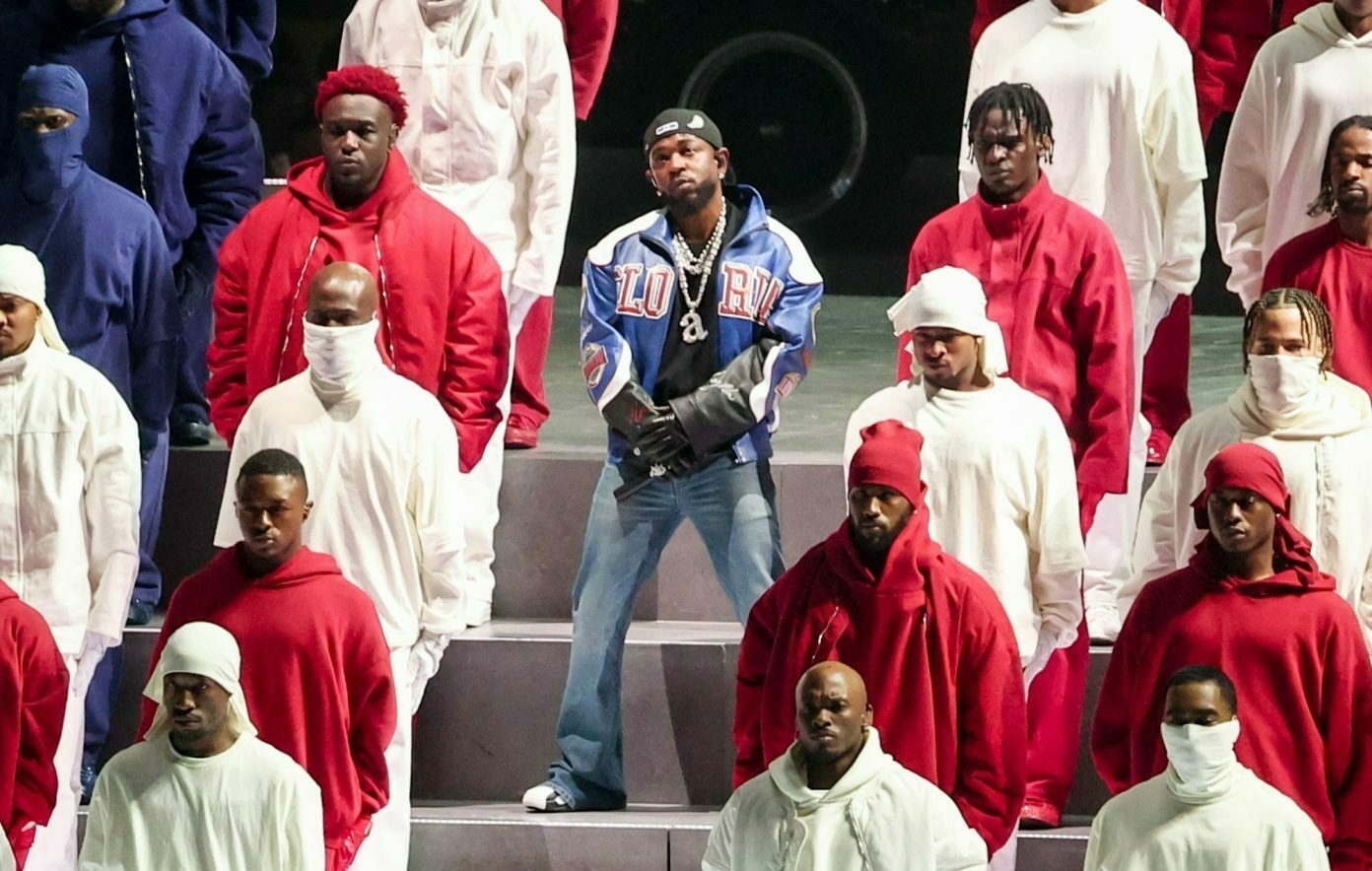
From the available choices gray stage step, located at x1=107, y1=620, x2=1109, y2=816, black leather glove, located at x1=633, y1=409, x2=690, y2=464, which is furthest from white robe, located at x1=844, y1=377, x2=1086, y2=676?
gray stage step, located at x1=107, y1=620, x2=1109, y2=816

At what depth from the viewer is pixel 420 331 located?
27.5 ft

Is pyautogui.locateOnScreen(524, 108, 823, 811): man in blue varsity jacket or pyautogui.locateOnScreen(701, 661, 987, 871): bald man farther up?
pyautogui.locateOnScreen(524, 108, 823, 811): man in blue varsity jacket

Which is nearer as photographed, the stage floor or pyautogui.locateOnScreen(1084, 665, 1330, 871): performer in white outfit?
pyautogui.locateOnScreen(1084, 665, 1330, 871): performer in white outfit

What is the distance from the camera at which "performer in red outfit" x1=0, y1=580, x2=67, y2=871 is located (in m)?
7.56

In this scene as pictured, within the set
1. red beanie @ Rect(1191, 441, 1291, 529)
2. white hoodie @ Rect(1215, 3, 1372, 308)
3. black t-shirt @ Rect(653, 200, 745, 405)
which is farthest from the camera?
white hoodie @ Rect(1215, 3, 1372, 308)

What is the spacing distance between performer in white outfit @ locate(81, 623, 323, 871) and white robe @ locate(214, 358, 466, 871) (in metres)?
0.83

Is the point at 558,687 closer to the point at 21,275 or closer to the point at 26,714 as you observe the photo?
the point at 26,714

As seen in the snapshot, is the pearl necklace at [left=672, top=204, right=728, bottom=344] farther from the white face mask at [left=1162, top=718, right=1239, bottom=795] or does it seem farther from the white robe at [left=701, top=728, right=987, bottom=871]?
the white face mask at [left=1162, top=718, right=1239, bottom=795]

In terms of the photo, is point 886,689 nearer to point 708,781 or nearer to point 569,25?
point 708,781

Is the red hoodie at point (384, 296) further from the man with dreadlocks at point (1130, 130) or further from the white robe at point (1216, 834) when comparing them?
the white robe at point (1216, 834)

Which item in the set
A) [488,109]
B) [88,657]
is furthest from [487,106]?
[88,657]

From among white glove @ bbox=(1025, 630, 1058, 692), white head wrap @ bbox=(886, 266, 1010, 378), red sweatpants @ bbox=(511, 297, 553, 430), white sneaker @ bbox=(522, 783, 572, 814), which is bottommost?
white sneaker @ bbox=(522, 783, 572, 814)

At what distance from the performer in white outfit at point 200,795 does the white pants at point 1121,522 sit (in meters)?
2.56

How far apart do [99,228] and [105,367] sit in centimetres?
39
